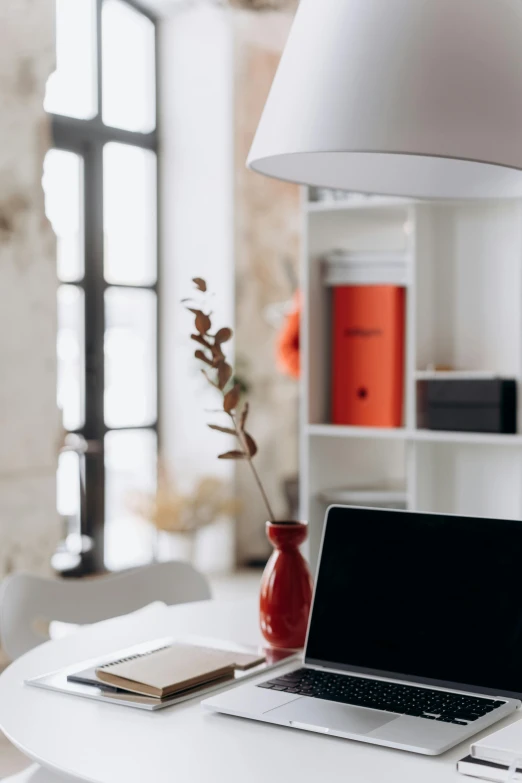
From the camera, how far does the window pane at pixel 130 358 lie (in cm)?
579

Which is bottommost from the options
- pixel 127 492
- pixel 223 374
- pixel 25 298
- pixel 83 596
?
pixel 127 492

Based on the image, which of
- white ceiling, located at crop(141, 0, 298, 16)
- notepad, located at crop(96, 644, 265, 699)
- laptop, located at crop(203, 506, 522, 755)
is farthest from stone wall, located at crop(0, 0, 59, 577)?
laptop, located at crop(203, 506, 522, 755)

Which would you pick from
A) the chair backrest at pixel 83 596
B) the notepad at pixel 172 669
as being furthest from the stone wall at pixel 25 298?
the notepad at pixel 172 669

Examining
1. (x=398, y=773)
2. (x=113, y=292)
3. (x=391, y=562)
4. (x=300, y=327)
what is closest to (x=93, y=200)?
(x=113, y=292)

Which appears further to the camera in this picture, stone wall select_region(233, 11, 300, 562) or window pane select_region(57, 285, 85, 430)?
stone wall select_region(233, 11, 300, 562)

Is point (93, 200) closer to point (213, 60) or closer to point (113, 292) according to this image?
point (113, 292)

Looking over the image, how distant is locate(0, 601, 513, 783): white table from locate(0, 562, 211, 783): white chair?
Result: 56cm

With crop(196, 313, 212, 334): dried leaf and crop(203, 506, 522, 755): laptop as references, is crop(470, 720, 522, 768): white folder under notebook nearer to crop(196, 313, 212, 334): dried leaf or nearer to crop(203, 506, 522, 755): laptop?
crop(203, 506, 522, 755): laptop

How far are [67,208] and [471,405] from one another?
3419mm

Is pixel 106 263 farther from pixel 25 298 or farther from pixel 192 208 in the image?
pixel 25 298

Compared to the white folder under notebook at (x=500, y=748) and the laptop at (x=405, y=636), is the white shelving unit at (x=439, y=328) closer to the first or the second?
the laptop at (x=405, y=636)

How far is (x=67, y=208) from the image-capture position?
18.2 feet

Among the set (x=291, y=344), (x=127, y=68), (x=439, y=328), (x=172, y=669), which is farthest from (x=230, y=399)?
(x=127, y=68)

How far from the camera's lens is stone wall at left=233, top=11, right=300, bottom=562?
592cm
